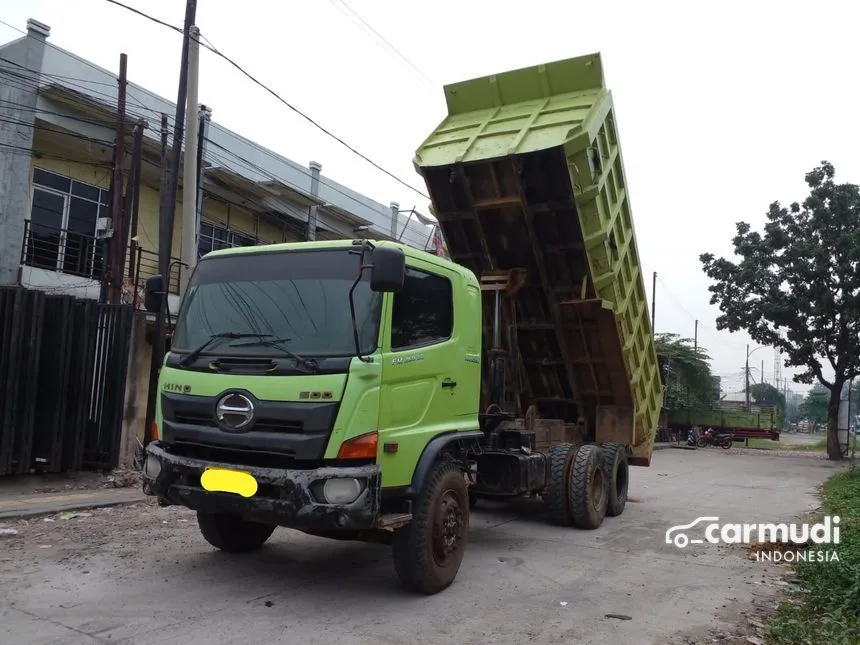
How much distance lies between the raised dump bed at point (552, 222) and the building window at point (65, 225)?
9047mm

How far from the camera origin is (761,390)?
80.0 meters

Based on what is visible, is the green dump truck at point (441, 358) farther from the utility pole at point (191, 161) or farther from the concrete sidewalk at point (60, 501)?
the utility pole at point (191, 161)

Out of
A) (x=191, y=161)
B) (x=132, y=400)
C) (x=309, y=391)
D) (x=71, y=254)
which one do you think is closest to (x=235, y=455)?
(x=309, y=391)

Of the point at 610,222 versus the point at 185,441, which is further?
the point at 610,222

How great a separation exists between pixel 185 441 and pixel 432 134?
4677mm

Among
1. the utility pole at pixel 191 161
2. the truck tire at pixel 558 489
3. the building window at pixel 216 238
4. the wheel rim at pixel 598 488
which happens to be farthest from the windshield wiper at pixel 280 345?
the building window at pixel 216 238

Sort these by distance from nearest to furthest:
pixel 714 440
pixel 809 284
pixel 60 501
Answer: pixel 60 501, pixel 809 284, pixel 714 440

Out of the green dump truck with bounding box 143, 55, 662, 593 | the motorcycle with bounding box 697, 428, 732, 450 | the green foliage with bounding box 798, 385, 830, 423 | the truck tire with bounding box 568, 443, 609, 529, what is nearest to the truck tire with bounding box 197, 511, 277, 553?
the green dump truck with bounding box 143, 55, 662, 593

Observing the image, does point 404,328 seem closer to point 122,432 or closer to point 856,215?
point 122,432

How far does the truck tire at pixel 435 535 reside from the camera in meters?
4.72

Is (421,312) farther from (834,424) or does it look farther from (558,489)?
(834,424)

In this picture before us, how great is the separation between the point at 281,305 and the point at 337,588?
7.08 ft

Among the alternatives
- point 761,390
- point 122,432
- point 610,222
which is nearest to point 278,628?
point 610,222

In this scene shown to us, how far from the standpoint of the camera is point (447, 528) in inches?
199
